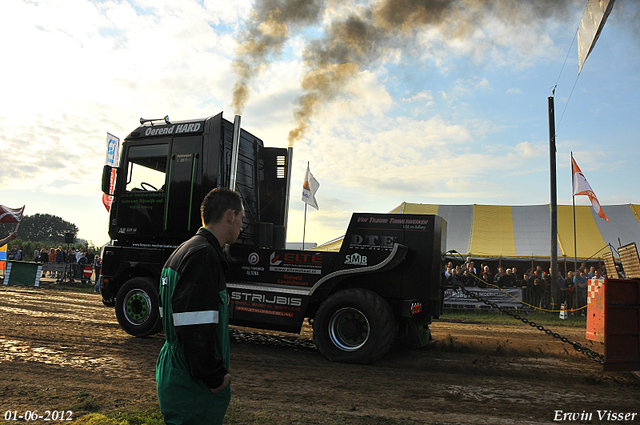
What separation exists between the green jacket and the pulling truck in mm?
4302

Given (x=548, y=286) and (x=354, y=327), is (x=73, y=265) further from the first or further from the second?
(x=548, y=286)

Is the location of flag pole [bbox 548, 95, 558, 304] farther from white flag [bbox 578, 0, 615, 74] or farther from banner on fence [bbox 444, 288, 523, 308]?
white flag [bbox 578, 0, 615, 74]

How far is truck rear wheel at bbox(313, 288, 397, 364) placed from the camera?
6.12 metres

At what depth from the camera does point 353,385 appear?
5293 mm

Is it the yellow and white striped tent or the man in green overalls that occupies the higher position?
the yellow and white striped tent

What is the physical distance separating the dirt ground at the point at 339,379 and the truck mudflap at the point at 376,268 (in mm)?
1218

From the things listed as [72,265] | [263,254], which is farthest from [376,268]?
[72,265]

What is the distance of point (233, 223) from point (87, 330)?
7.45m

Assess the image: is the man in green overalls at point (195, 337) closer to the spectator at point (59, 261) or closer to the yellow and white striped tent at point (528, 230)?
the yellow and white striped tent at point (528, 230)

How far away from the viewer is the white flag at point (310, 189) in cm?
1490

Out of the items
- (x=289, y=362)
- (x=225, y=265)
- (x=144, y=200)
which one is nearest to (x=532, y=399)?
(x=289, y=362)

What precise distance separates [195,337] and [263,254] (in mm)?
5487

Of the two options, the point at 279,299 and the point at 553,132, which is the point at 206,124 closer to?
the point at 279,299

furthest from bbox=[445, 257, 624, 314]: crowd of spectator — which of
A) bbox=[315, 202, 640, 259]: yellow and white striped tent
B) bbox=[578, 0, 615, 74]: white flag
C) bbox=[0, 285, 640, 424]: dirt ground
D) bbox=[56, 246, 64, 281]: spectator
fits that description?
bbox=[56, 246, 64, 281]: spectator
